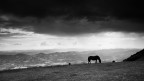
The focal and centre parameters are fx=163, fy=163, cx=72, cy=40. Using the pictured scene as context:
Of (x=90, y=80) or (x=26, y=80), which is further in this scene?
(x=26, y=80)

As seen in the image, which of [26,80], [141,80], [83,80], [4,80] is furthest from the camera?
[4,80]

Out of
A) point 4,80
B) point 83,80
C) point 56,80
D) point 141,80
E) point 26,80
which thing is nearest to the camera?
point 141,80

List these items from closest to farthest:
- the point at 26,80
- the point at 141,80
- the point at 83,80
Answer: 1. the point at 141,80
2. the point at 83,80
3. the point at 26,80

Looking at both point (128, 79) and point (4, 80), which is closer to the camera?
point (128, 79)

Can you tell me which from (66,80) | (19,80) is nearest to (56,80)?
(66,80)

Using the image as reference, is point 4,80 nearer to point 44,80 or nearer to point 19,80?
point 19,80

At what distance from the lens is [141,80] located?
1382 cm

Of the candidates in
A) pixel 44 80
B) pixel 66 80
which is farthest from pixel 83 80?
pixel 44 80

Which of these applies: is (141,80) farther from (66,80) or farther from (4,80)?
(4,80)

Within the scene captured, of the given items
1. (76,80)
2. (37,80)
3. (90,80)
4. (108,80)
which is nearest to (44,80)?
(37,80)

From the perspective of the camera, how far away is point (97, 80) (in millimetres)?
15406

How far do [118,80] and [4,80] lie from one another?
14.5m

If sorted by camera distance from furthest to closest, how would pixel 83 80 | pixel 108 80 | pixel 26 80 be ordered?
pixel 26 80, pixel 83 80, pixel 108 80

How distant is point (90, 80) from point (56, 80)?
393cm
